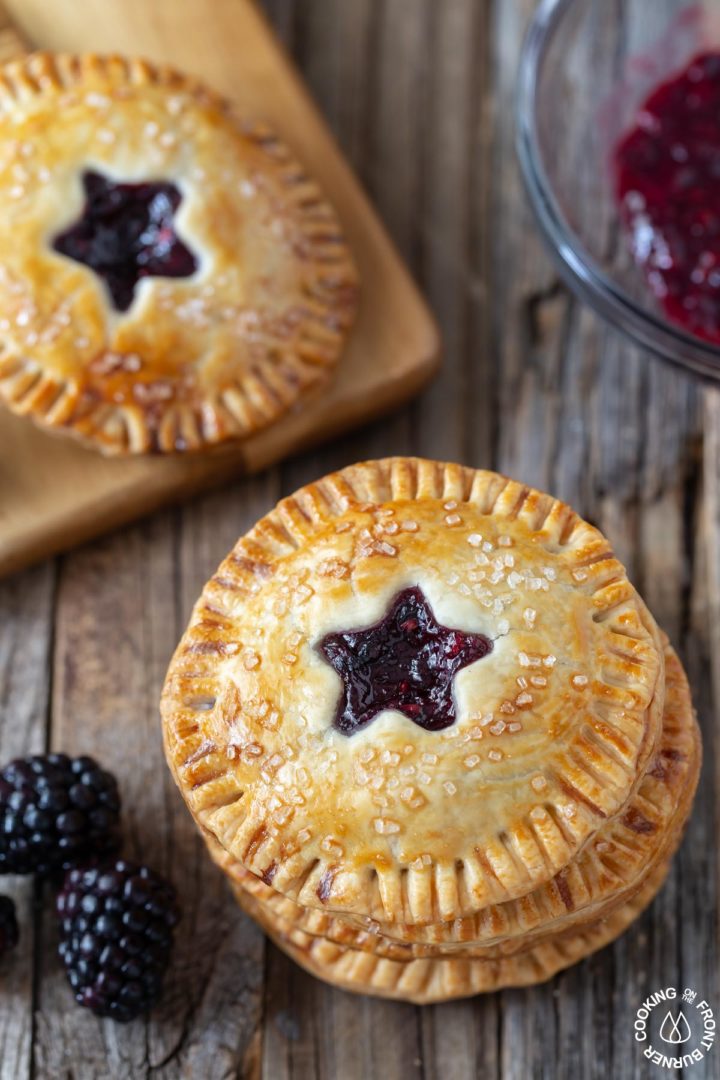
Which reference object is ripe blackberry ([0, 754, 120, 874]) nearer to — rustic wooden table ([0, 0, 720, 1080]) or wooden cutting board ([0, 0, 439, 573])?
rustic wooden table ([0, 0, 720, 1080])

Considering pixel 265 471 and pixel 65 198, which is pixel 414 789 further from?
pixel 65 198

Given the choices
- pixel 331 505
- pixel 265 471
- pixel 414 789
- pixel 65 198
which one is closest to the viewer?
pixel 414 789

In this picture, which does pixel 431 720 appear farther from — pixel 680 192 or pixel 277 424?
pixel 680 192

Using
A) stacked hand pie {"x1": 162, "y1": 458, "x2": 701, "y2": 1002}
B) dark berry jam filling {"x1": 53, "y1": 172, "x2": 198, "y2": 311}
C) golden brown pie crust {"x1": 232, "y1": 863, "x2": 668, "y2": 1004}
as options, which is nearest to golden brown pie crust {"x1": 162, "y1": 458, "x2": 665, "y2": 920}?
stacked hand pie {"x1": 162, "y1": 458, "x2": 701, "y2": 1002}

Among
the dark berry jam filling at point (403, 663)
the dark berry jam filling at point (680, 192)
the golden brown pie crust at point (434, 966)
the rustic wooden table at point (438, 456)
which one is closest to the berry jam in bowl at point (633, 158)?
the dark berry jam filling at point (680, 192)

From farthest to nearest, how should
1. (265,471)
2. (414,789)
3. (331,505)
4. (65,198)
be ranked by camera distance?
1. (265,471)
2. (65,198)
3. (331,505)
4. (414,789)

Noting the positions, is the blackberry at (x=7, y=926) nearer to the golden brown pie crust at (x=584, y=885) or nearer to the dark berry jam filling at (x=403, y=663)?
the golden brown pie crust at (x=584, y=885)

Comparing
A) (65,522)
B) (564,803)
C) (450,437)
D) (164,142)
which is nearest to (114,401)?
(65,522)

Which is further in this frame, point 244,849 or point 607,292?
point 607,292
